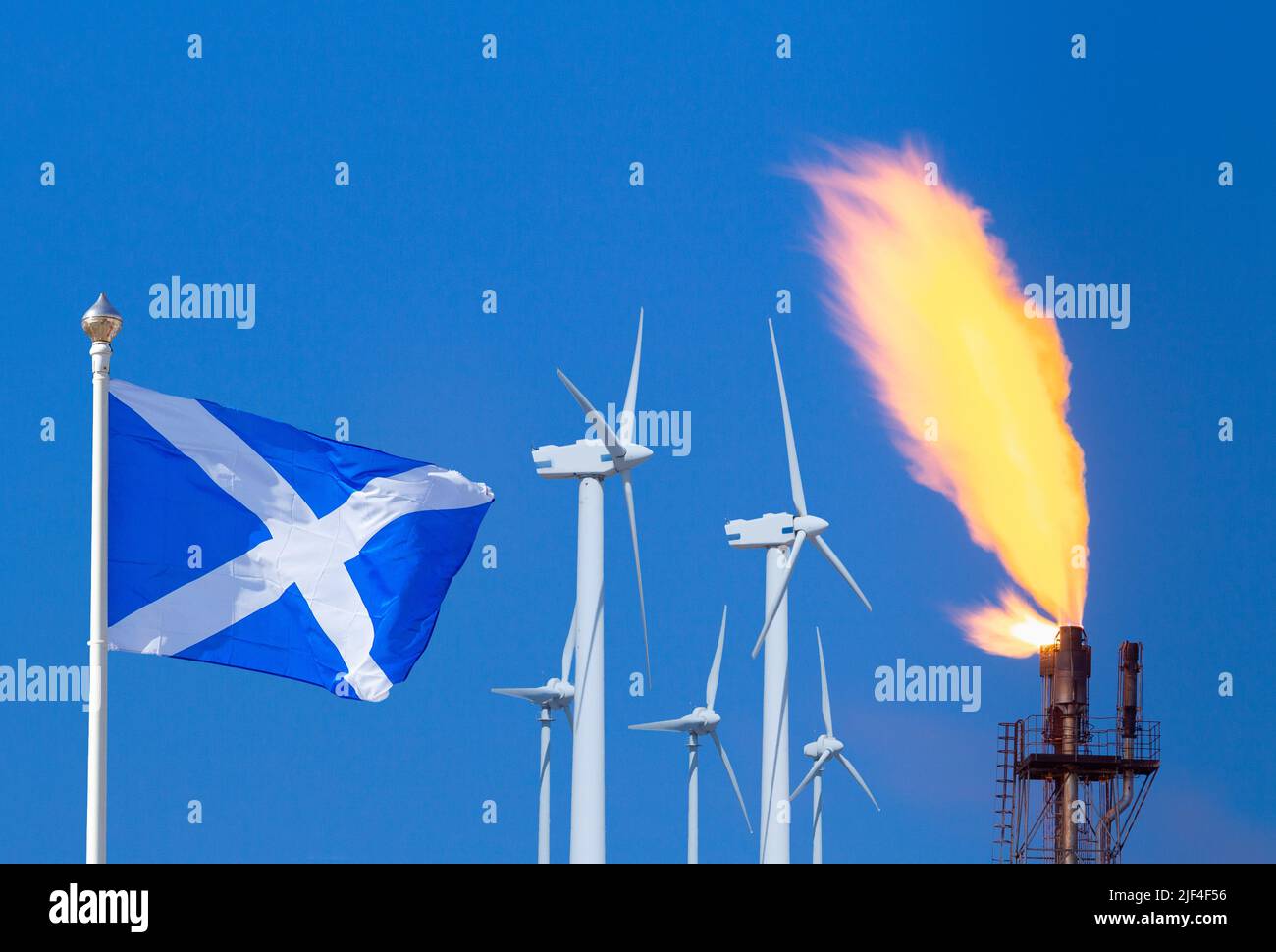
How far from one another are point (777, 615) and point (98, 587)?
188 ft

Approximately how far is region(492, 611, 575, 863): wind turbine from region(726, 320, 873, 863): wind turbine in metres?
8.44

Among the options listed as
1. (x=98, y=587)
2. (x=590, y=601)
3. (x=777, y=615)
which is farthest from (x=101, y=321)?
(x=777, y=615)

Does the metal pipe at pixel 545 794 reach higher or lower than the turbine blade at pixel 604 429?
lower

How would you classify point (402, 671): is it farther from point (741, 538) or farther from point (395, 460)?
point (741, 538)

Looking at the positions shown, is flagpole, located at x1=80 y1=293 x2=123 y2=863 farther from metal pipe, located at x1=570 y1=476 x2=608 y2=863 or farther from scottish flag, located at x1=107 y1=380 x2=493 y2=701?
metal pipe, located at x1=570 y1=476 x2=608 y2=863

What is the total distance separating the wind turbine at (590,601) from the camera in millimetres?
80875

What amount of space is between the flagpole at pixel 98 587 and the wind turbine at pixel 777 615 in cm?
5062

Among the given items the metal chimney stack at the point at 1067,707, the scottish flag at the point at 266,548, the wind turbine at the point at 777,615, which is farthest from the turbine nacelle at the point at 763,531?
the scottish flag at the point at 266,548

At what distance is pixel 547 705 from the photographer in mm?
102812

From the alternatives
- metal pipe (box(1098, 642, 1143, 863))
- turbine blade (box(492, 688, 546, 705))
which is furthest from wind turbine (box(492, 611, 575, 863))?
metal pipe (box(1098, 642, 1143, 863))

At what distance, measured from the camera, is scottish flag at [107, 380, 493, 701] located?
4697cm

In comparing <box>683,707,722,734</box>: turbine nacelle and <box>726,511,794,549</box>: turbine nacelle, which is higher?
<box>726,511,794,549</box>: turbine nacelle

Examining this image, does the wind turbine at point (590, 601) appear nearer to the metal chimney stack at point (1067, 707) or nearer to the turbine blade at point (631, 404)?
the turbine blade at point (631, 404)

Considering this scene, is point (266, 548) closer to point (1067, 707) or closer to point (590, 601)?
point (590, 601)
